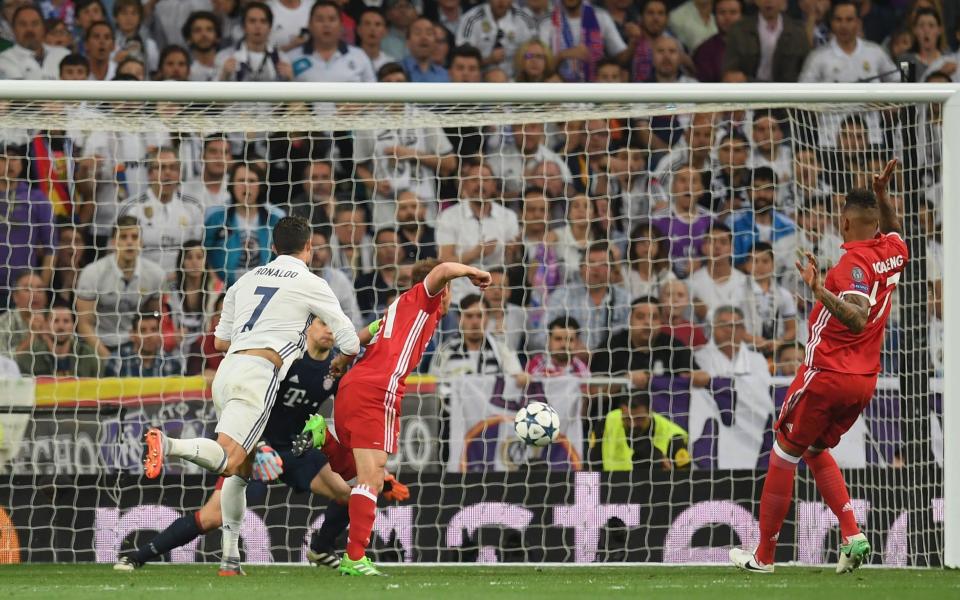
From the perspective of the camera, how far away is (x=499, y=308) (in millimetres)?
10586

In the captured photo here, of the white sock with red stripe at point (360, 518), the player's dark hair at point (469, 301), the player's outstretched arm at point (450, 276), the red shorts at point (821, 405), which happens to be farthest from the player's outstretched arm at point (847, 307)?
the player's dark hair at point (469, 301)

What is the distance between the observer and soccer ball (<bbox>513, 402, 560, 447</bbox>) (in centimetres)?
762

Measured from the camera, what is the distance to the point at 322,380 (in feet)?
24.9

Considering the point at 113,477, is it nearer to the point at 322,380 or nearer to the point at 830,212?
the point at 322,380

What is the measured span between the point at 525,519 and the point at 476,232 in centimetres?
289

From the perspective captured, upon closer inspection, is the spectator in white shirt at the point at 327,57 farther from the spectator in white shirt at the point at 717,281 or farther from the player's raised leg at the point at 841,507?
the player's raised leg at the point at 841,507

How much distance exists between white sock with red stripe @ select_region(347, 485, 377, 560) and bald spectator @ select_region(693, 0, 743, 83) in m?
7.20

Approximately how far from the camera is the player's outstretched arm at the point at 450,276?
6.88 m

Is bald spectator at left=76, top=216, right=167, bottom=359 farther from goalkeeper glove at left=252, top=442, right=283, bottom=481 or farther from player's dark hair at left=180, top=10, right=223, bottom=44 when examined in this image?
goalkeeper glove at left=252, top=442, right=283, bottom=481

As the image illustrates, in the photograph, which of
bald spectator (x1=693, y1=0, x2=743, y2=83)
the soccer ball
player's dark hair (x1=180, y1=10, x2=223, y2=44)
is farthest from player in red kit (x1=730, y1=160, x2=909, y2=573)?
player's dark hair (x1=180, y1=10, x2=223, y2=44)

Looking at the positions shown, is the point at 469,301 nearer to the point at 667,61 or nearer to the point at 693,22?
the point at 667,61

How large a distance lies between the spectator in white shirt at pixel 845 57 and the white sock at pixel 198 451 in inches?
319

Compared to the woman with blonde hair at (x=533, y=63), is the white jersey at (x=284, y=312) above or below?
below

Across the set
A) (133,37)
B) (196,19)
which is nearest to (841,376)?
(196,19)
